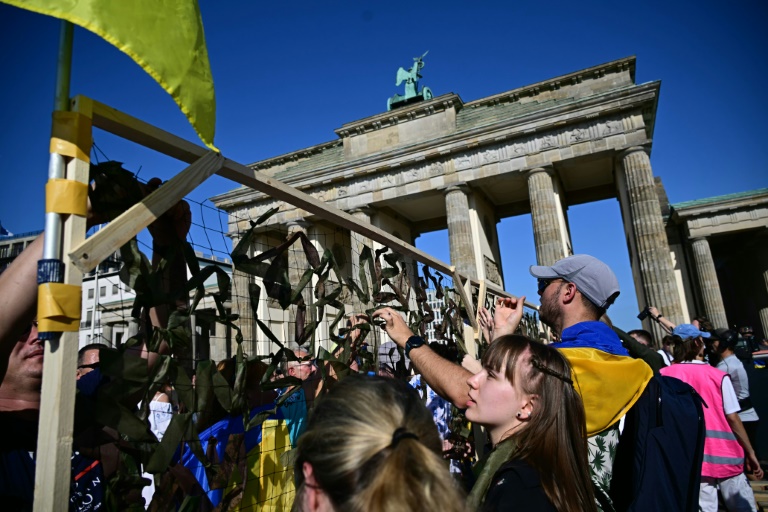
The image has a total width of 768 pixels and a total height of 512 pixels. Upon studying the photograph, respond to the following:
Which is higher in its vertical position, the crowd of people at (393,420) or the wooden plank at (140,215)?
the wooden plank at (140,215)

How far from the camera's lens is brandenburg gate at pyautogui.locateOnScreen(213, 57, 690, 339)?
18.8 m

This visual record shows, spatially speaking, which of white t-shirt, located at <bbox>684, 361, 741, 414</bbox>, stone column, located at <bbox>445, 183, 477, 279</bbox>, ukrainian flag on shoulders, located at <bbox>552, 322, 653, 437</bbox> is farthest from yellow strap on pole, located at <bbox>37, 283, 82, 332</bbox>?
stone column, located at <bbox>445, 183, 477, 279</bbox>

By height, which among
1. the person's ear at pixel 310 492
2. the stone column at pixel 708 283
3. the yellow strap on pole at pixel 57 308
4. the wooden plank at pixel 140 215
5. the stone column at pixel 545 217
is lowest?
the person's ear at pixel 310 492

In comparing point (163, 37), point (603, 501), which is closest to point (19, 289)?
point (163, 37)

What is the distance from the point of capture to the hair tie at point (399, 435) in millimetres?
1182

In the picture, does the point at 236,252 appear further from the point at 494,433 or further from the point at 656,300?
the point at 656,300

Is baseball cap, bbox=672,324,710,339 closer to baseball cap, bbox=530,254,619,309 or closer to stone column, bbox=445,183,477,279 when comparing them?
baseball cap, bbox=530,254,619,309

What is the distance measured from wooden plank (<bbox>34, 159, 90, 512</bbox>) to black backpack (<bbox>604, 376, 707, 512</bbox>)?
1.98 m

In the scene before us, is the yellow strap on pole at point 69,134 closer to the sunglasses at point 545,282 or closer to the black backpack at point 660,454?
the sunglasses at point 545,282

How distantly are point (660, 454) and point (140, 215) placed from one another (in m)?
2.19

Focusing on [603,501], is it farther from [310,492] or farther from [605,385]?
[310,492]

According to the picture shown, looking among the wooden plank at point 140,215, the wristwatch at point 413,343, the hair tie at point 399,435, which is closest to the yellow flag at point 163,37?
the wooden plank at point 140,215

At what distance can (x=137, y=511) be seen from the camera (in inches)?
67.1

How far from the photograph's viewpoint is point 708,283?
2139cm
